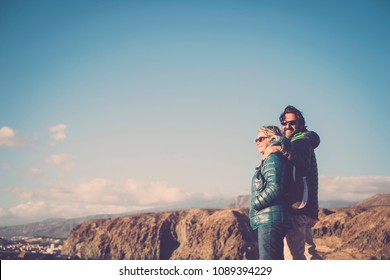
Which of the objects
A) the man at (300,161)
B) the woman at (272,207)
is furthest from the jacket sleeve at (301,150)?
the woman at (272,207)

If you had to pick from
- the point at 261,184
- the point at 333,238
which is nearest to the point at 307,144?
the point at 261,184

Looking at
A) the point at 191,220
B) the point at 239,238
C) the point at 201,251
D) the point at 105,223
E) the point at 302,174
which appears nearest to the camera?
the point at 302,174

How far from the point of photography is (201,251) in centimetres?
9738

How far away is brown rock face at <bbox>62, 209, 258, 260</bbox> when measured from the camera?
303ft

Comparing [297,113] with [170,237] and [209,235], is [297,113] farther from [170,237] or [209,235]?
[170,237]

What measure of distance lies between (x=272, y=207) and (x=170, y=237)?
110749 millimetres

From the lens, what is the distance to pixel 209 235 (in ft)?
313

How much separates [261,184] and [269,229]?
0.61 m

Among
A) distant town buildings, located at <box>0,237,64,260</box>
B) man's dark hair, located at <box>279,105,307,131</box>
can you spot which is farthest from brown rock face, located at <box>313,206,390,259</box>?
man's dark hair, located at <box>279,105,307,131</box>

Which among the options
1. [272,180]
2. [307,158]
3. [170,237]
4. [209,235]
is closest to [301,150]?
[307,158]

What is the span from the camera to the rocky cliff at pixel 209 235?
7469cm

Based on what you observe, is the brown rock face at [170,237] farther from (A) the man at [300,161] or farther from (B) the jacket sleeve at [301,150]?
(B) the jacket sleeve at [301,150]

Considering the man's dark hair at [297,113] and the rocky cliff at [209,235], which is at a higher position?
the man's dark hair at [297,113]
